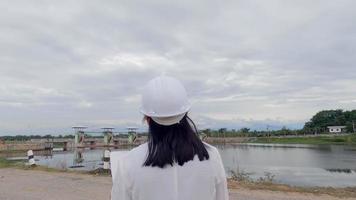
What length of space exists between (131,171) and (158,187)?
134mm

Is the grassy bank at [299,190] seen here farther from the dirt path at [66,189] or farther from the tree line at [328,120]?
the tree line at [328,120]

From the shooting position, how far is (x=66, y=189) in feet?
30.6

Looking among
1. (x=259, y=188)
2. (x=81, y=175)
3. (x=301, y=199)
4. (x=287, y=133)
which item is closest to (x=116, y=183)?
(x=301, y=199)

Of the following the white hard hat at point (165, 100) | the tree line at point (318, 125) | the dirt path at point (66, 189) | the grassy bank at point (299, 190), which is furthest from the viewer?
the tree line at point (318, 125)

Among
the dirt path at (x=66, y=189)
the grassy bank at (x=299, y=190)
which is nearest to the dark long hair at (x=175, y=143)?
the dirt path at (x=66, y=189)

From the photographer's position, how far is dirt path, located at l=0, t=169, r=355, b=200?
821 centimetres

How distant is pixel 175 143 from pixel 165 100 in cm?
21

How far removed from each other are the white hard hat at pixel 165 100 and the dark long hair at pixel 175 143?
8 centimetres

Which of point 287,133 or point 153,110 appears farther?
point 287,133

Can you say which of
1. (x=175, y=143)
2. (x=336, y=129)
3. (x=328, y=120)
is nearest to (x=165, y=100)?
(x=175, y=143)

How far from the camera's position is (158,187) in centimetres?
185

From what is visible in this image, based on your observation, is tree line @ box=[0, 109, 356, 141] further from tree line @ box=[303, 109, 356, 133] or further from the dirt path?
the dirt path

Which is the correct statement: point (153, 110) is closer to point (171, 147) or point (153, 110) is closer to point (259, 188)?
point (171, 147)

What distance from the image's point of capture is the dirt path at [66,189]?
8.21m
